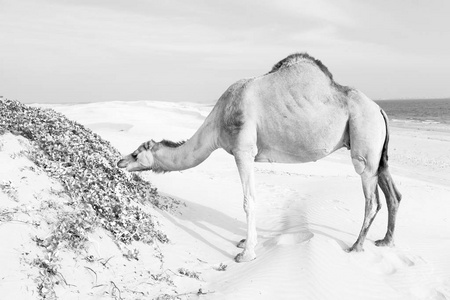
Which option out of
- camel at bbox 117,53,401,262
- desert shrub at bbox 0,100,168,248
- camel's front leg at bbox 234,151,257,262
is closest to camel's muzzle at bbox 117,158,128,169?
desert shrub at bbox 0,100,168,248

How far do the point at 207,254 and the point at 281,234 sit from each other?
1.67 meters

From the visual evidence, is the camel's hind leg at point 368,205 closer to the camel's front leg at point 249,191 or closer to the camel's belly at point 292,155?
the camel's belly at point 292,155

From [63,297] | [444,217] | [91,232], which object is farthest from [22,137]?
[444,217]

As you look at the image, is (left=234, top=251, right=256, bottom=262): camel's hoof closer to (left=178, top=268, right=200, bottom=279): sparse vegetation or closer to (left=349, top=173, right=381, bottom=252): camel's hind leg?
(left=178, top=268, right=200, bottom=279): sparse vegetation

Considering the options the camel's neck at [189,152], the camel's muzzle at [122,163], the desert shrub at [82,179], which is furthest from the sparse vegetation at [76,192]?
the camel's neck at [189,152]

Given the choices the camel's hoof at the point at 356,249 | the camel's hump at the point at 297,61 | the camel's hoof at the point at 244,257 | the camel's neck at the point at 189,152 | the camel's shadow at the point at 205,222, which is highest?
the camel's hump at the point at 297,61

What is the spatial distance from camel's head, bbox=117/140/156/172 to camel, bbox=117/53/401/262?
4.46ft

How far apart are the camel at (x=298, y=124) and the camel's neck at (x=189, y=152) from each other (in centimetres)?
17

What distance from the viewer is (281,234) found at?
25.0 ft

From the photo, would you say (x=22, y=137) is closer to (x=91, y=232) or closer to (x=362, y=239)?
(x=91, y=232)

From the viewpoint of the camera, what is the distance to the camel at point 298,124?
21.6 feet

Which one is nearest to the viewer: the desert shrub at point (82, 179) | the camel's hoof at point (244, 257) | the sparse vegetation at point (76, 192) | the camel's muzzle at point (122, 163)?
the sparse vegetation at point (76, 192)

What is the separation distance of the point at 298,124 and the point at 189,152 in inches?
79.1

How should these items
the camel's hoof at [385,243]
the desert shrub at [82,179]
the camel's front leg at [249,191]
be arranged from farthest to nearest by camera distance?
the camel's hoof at [385,243] < the camel's front leg at [249,191] < the desert shrub at [82,179]
